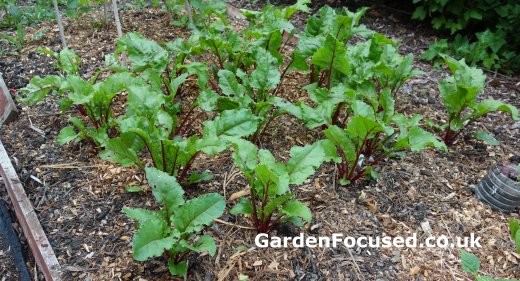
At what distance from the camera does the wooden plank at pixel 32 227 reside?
7.17 feet

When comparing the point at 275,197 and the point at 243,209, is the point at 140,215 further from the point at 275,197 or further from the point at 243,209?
the point at 275,197

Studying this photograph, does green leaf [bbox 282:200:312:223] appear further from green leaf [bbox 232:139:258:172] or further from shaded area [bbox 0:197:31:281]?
shaded area [bbox 0:197:31:281]

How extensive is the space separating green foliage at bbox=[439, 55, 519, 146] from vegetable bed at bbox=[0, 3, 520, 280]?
9 centimetres

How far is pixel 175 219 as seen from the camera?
1947 mm

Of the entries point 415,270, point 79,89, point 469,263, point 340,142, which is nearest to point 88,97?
point 79,89

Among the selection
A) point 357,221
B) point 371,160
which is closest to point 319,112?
point 371,160

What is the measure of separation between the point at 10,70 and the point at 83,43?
2.14 ft

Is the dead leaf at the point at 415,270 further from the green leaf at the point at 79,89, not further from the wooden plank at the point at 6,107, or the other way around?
the wooden plank at the point at 6,107

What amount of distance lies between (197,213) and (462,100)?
6.11 feet

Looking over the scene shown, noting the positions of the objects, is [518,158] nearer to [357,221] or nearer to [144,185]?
→ [357,221]

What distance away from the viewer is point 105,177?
8.66 feet

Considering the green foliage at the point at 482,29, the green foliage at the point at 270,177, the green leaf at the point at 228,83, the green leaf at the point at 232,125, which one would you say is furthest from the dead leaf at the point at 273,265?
the green foliage at the point at 482,29

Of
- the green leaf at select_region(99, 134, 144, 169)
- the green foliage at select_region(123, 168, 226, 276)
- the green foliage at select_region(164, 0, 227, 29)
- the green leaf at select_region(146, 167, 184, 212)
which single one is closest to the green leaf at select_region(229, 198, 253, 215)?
the green foliage at select_region(123, 168, 226, 276)

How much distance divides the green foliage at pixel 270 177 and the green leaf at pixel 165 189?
28 centimetres
